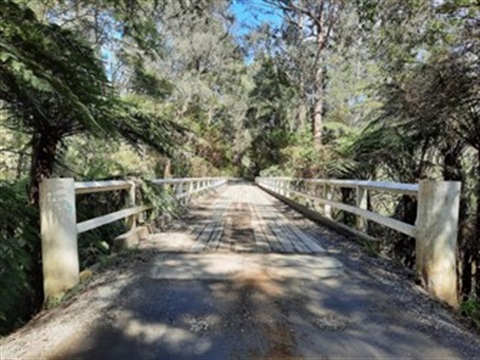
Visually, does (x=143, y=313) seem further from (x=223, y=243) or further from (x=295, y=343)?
(x=223, y=243)

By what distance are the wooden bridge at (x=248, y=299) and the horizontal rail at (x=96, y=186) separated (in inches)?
0.8

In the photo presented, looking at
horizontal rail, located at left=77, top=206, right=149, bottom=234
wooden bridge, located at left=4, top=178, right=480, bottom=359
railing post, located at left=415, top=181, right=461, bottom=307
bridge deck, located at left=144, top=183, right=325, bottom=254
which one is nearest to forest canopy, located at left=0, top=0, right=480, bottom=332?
horizontal rail, located at left=77, top=206, right=149, bottom=234

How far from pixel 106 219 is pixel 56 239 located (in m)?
0.94

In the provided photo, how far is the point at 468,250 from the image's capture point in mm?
7688

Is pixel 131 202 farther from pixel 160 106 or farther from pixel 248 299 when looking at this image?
pixel 160 106

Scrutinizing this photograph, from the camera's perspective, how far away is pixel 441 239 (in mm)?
3814

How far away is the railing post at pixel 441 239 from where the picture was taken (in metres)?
3.79

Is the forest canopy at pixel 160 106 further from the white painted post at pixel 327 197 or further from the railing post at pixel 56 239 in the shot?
the white painted post at pixel 327 197

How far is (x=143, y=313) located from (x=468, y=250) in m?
6.41

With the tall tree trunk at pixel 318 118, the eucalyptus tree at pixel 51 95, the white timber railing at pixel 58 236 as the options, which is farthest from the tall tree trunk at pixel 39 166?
the tall tree trunk at pixel 318 118

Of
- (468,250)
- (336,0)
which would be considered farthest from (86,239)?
(336,0)

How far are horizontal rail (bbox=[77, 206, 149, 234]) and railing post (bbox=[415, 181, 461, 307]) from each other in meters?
3.08

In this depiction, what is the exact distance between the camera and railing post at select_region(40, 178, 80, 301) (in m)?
3.81

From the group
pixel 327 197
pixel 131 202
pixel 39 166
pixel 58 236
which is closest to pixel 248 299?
pixel 58 236
